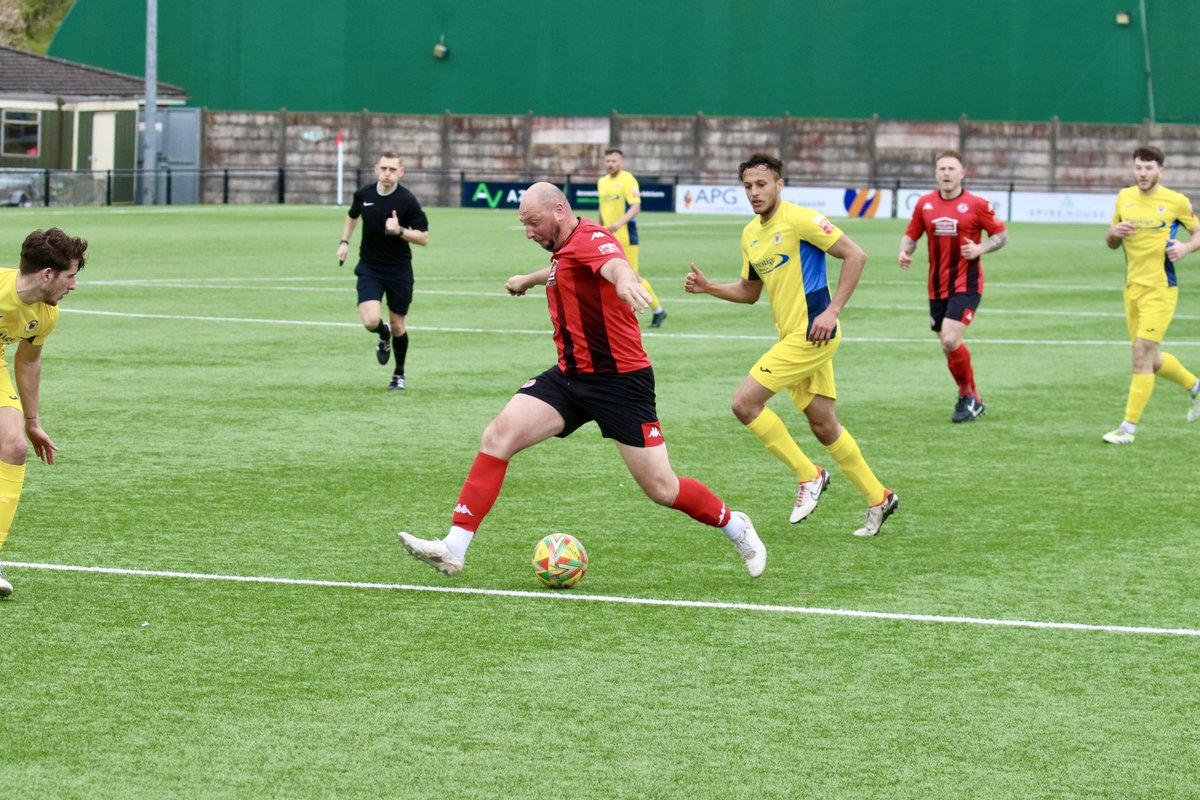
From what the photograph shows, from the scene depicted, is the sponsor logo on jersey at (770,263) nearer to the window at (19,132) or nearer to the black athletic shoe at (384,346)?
the black athletic shoe at (384,346)

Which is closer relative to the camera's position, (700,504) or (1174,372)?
(700,504)

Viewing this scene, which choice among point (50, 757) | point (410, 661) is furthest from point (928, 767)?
point (50, 757)

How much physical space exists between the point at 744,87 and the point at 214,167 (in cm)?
1713

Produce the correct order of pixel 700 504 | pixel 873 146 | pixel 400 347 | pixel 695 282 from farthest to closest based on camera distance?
pixel 873 146 → pixel 400 347 → pixel 695 282 → pixel 700 504

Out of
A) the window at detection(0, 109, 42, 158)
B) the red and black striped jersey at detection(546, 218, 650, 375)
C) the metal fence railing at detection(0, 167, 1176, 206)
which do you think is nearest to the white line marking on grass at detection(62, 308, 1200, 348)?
the red and black striped jersey at detection(546, 218, 650, 375)

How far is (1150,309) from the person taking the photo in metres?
13.8

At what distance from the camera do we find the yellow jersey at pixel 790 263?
1005 centimetres

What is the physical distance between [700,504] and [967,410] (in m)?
6.50

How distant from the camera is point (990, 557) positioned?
9.18m

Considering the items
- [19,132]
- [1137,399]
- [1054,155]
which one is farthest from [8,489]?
[1054,155]

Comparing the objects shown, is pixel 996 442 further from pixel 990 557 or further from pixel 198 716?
pixel 198 716

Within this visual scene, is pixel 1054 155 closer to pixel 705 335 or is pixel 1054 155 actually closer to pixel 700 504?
pixel 705 335

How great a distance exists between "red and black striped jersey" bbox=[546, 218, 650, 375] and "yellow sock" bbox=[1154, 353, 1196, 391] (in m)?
7.21

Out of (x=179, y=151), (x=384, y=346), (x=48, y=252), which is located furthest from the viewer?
(x=179, y=151)
